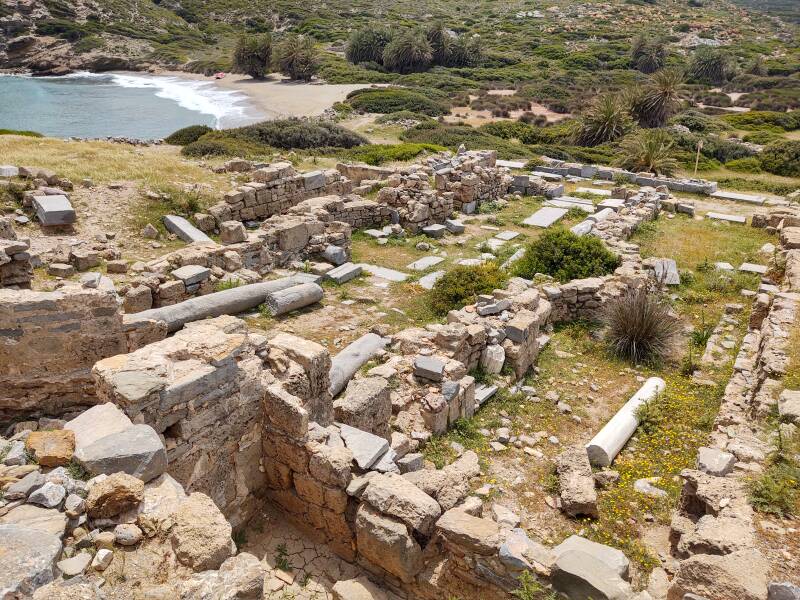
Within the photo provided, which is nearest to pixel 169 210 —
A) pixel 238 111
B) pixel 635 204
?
pixel 635 204

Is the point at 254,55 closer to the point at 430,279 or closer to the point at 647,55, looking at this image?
the point at 647,55

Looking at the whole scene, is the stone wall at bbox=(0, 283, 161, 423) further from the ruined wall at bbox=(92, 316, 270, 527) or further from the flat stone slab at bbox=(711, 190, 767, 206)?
the flat stone slab at bbox=(711, 190, 767, 206)

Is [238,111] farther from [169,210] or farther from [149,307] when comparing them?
[149,307]

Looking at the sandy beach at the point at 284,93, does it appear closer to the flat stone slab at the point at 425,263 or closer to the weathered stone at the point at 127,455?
the flat stone slab at the point at 425,263

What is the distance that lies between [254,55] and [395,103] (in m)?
23.1

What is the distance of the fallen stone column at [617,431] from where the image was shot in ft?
25.5

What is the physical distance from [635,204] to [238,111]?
3304 centimetres

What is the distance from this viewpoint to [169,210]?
15.0 meters

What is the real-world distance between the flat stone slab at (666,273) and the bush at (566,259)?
3.27 feet

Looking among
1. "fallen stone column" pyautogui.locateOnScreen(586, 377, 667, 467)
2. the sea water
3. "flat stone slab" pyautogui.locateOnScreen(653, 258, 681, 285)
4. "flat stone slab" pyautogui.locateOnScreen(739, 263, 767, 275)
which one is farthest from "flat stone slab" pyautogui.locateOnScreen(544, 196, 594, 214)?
the sea water

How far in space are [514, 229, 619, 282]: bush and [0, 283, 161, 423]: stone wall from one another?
29.9ft

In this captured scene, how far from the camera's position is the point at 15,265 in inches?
387

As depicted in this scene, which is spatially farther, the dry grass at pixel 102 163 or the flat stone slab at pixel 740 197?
the flat stone slab at pixel 740 197

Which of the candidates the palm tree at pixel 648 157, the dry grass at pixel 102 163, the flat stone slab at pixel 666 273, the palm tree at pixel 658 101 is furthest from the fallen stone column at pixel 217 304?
the palm tree at pixel 658 101
